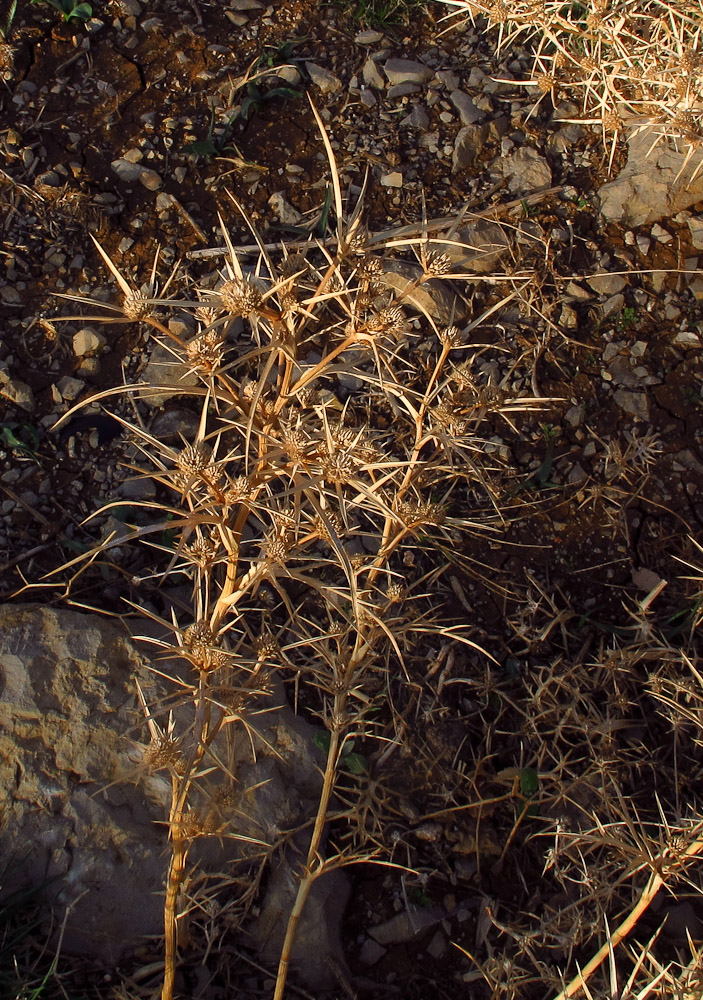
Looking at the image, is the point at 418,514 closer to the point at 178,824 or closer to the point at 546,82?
the point at 178,824

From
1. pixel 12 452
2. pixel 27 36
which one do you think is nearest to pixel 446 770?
pixel 12 452

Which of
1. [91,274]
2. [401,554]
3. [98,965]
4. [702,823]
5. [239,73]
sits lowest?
[98,965]

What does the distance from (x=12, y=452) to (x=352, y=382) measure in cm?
100

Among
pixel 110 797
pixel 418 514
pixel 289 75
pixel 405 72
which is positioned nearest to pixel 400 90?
pixel 405 72

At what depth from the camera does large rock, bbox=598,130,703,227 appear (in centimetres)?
282

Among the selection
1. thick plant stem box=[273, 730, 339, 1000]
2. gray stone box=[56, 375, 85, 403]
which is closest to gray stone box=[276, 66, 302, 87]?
gray stone box=[56, 375, 85, 403]

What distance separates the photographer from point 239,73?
9.64 feet

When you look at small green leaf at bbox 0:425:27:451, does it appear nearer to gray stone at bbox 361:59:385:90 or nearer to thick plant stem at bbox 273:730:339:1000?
thick plant stem at bbox 273:730:339:1000

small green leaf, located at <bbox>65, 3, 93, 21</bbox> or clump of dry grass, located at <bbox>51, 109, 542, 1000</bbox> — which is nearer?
clump of dry grass, located at <bbox>51, 109, 542, 1000</bbox>

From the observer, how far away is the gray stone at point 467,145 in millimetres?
2879

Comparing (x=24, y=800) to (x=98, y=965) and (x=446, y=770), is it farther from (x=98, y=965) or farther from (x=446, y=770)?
(x=446, y=770)

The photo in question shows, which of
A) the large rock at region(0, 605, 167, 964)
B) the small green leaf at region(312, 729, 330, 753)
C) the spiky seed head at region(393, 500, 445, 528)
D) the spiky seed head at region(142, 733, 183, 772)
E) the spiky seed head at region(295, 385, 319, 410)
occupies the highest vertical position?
the spiky seed head at region(295, 385, 319, 410)

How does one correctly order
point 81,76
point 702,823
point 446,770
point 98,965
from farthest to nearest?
point 81,76, point 446,770, point 98,965, point 702,823

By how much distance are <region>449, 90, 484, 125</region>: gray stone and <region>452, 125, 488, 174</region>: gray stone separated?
0.10 feet
